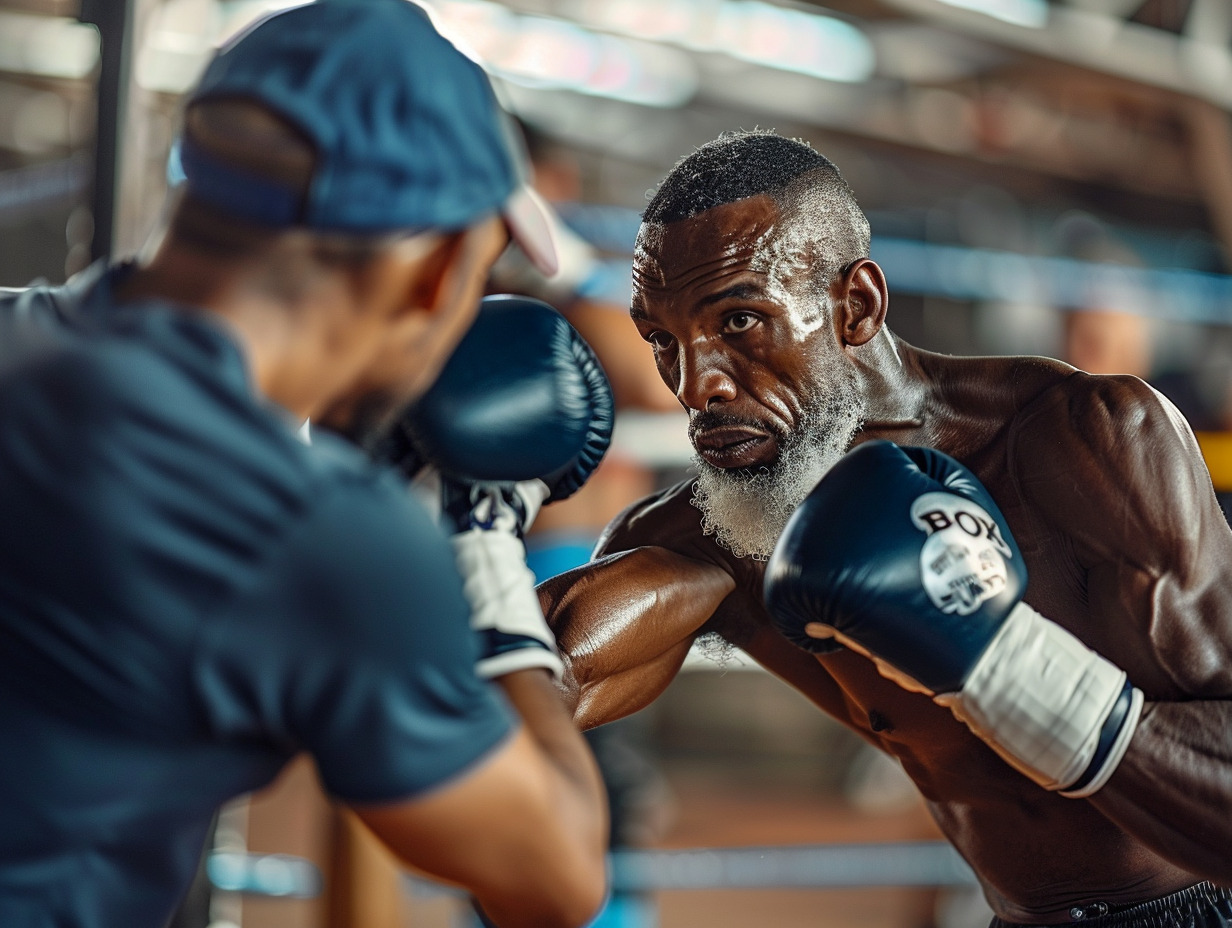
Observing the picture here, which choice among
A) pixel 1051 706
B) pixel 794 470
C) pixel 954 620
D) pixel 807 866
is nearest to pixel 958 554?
pixel 954 620

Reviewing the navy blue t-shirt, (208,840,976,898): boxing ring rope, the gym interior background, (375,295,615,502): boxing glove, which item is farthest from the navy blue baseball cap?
(208,840,976,898): boxing ring rope

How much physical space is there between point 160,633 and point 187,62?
3.36 meters

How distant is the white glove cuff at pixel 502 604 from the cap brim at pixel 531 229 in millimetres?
287

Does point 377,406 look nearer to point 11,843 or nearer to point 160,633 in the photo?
point 160,633

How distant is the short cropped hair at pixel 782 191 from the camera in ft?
5.44

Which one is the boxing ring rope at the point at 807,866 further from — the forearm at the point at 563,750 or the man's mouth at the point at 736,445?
the forearm at the point at 563,750

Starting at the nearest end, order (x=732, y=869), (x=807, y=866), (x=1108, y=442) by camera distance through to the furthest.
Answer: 1. (x=1108, y=442)
2. (x=807, y=866)
3. (x=732, y=869)

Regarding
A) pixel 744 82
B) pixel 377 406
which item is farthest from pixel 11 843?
pixel 744 82

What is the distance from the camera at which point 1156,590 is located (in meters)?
1.35

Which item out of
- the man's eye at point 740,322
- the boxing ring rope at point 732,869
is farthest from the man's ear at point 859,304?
the boxing ring rope at point 732,869

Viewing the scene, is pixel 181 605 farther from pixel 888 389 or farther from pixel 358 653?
pixel 888 389

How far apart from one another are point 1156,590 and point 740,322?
1.94ft

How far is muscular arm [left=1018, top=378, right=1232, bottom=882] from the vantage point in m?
1.27

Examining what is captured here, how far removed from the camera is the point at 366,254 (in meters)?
0.93
